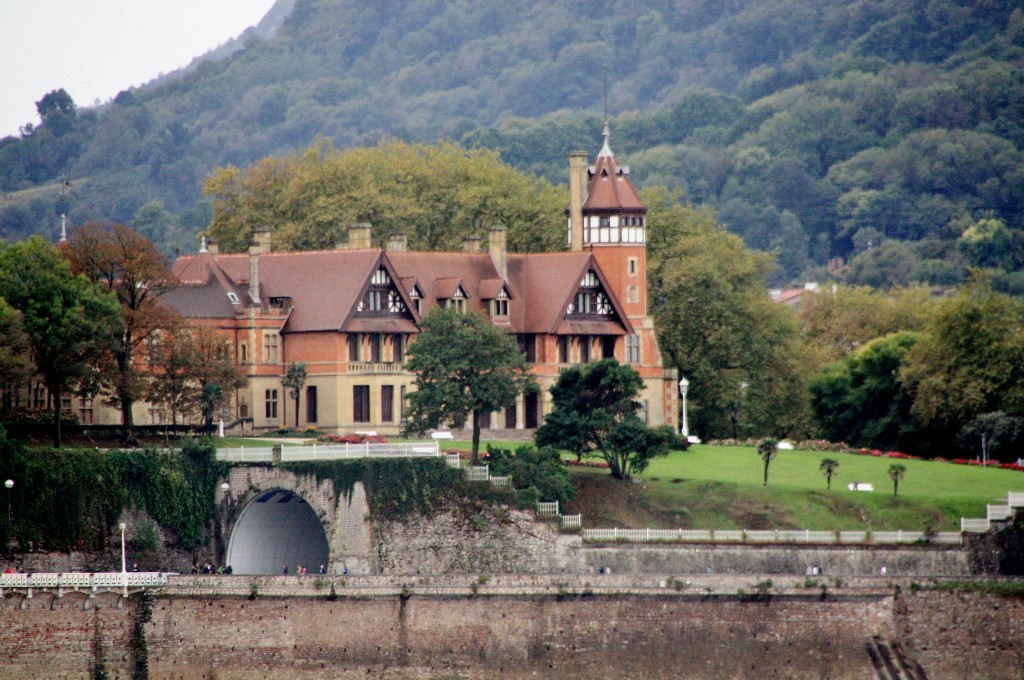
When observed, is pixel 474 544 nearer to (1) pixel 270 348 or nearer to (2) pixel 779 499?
(2) pixel 779 499

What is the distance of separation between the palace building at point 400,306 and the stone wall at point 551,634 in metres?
20.7

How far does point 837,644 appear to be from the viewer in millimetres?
78375

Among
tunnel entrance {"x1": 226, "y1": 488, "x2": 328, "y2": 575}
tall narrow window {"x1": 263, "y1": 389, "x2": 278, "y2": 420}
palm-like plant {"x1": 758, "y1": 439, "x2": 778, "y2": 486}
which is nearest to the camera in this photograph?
tunnel entrance {"x1": 226, "y1": 488, "x2": 328, "y2": 575}

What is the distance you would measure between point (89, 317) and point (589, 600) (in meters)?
22.6

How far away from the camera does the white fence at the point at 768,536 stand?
82.4m

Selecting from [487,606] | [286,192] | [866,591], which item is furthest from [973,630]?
[286,192]

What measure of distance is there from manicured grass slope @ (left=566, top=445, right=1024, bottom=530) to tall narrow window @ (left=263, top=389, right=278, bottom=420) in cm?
1686

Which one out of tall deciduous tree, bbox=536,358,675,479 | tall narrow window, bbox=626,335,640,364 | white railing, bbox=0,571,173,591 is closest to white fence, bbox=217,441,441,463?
tall deciduous tree, bbox=536,358,675,479

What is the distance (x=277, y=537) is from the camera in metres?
87.3

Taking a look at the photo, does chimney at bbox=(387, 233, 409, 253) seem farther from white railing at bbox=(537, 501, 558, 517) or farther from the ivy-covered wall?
white railing at bbox=(537, 501, 558, 517)

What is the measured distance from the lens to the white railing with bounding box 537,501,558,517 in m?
83.2

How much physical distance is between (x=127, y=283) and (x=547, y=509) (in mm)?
19745

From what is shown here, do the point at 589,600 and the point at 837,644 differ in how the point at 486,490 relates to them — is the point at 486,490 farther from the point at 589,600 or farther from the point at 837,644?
the point at 837,644

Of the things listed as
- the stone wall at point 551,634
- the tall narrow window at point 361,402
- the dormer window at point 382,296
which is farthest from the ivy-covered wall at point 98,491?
the dormer window at point 382,296
